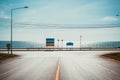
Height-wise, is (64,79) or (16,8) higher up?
(16,8)

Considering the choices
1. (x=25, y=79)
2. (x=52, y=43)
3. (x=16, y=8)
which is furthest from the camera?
(x=52, y=43)

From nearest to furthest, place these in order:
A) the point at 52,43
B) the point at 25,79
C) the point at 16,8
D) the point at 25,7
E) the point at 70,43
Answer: the point at 25,79
the point at 25,7
the point at 16,8
the point at 52,43
the point at 70,43

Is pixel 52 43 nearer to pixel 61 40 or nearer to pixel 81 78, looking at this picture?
pixel 61 40

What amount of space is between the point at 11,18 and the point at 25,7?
5083 mm

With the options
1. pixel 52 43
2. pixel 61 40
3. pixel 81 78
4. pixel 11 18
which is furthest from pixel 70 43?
pixel 81 78

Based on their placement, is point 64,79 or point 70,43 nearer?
point 64,79

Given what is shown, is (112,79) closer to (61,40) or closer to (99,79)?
(99,79)

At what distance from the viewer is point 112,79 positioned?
34.8 ft

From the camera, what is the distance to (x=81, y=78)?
1097cm

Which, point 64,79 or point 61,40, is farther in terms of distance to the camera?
point 61,40

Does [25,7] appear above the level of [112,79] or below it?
above

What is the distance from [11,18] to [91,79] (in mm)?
28608

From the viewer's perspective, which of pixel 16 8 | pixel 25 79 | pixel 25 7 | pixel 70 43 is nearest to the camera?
pixel 25 79

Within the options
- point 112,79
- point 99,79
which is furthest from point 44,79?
point 112,79
